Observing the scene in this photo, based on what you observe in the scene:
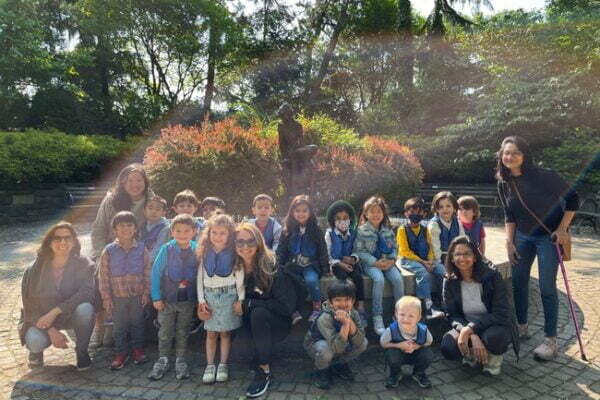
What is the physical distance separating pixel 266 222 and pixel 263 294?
0.94 m

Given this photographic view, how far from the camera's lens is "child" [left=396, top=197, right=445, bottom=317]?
3508 mm

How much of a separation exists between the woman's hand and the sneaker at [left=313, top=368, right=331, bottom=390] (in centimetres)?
109

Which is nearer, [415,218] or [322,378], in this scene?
[322,378]

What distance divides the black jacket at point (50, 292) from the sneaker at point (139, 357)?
573mm

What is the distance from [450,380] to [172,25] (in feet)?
64.0

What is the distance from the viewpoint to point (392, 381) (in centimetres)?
279

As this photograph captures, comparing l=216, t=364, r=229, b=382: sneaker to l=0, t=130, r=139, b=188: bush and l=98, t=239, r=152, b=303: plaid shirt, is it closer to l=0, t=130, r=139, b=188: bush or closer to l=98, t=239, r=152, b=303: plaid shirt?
l=98, t=239, r=152, b=303: plaid shirt

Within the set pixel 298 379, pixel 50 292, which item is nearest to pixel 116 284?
pixel 50 292

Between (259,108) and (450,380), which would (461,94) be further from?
(450,380)

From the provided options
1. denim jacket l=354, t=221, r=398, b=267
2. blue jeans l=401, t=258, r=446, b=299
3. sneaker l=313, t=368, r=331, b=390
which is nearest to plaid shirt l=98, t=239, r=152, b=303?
sneaker l=313, t=368, r=331, b=390

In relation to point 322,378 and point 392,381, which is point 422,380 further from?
point 322,378

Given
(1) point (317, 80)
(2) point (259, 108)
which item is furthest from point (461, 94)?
(2) point (259, 108)

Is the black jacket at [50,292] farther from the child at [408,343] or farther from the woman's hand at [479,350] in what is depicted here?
the woman's hand at [479,350]

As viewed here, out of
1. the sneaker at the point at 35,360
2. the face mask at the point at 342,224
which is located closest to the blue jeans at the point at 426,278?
the face mask at the point at 342,224
